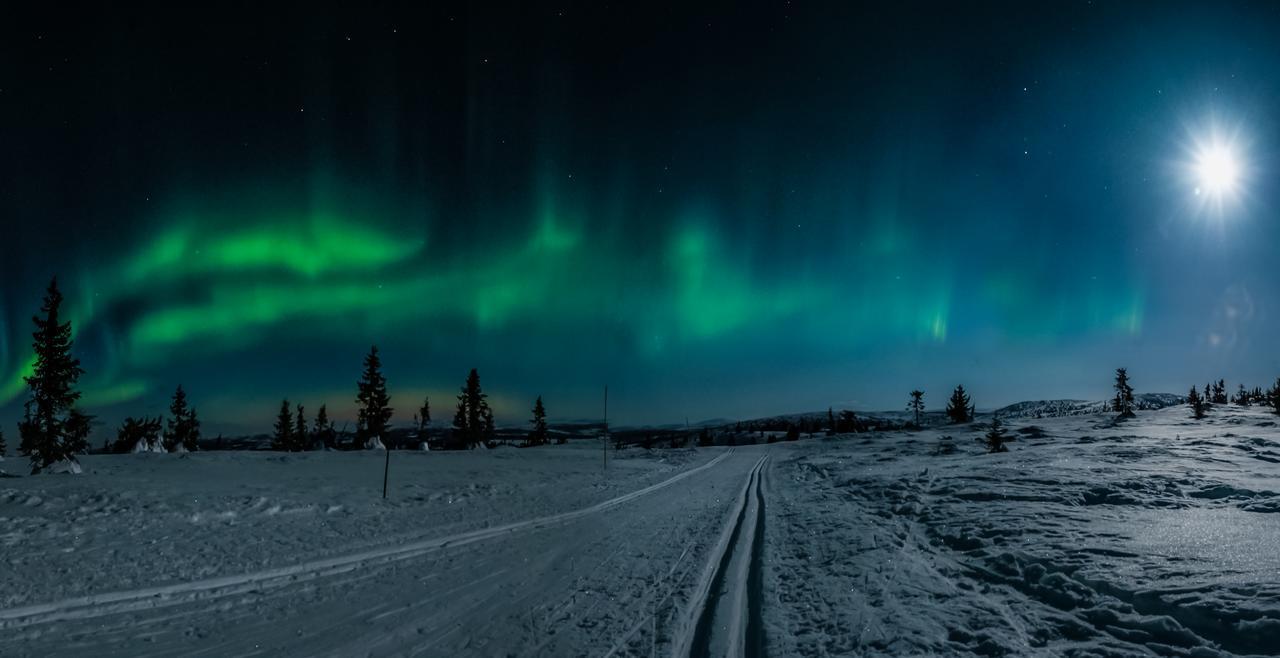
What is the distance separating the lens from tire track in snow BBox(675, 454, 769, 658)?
5.60 metres

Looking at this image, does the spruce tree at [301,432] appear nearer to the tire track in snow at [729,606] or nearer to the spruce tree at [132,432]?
the spruce tree at [132,432]

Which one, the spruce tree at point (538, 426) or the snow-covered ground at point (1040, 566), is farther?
the spruce tree at point (538, 426)

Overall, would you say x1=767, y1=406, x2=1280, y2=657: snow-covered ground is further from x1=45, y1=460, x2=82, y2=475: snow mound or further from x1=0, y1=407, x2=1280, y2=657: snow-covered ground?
x1=45, y1=460, x2=82, y2=475: snow mound

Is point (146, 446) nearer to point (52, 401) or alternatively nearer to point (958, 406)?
point (52, 401)

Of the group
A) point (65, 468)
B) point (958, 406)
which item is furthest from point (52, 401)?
point (958, 406)

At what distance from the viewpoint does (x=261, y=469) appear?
26359 millimetres

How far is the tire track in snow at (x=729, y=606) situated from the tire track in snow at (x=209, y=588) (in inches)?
230

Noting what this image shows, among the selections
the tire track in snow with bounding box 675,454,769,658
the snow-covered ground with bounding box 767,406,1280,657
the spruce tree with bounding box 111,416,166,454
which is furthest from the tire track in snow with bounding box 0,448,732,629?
the spruce tree with bounding box 111,416,166,454

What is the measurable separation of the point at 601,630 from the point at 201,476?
24.9m

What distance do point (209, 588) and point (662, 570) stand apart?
7298mm

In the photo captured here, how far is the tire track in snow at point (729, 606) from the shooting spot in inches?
220

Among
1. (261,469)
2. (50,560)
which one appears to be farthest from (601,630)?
(261,469)

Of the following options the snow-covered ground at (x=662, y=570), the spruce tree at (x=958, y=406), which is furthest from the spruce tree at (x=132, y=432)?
Answer: the spruce tree at (x=958, y=406)

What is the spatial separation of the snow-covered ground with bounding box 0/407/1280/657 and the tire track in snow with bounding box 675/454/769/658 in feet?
0.15
